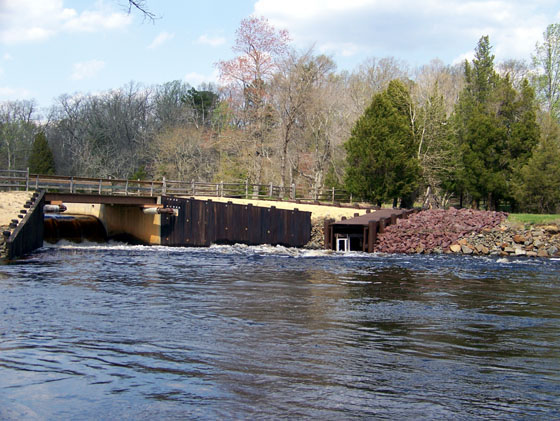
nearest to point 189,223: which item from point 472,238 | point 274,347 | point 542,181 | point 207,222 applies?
point 207,222

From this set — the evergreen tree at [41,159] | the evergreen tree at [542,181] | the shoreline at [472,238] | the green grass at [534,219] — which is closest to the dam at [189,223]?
the shoreline at [472,238]

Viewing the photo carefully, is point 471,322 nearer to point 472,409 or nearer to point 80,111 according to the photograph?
point 472,409

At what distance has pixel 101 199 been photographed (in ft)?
112

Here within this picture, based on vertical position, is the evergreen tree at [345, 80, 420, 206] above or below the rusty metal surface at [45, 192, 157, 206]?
above

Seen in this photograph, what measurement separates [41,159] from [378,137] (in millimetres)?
39595

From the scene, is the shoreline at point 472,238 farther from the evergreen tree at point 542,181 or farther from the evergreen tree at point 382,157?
the evergreen tree at point 382,157

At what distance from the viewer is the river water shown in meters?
8.04

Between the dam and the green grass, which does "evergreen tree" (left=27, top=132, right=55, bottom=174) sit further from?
the green grass

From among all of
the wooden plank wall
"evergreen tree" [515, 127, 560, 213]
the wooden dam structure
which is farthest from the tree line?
the wooden plank wall

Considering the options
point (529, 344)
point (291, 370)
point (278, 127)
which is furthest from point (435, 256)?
point (278, 127)

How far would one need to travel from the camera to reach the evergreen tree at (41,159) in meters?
68.4

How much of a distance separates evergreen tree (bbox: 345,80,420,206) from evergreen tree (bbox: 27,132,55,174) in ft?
122

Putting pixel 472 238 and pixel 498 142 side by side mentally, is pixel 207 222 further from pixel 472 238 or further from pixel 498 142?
pixel 498 142

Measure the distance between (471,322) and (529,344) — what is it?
2124 mm
